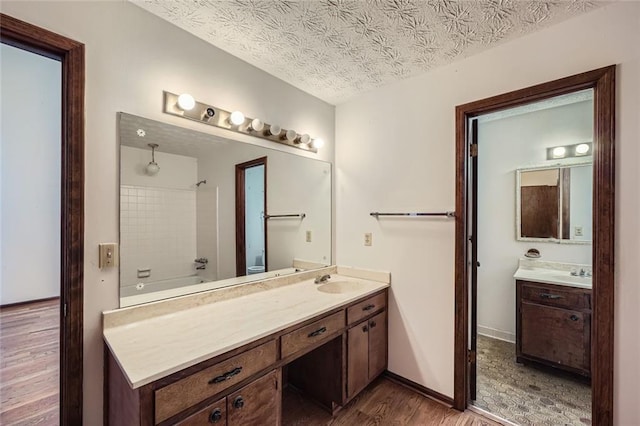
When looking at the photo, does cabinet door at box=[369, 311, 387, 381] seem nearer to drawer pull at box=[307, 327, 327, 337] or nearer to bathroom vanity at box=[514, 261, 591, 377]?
drawer pull at box=[307, 327, 327, 337]

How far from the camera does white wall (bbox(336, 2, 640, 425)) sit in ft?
4.55

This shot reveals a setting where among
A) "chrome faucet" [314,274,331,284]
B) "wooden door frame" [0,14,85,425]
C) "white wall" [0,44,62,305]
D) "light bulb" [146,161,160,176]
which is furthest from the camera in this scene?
"white wall" [0,44,62,305]

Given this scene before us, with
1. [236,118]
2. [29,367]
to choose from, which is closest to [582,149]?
[236,118]

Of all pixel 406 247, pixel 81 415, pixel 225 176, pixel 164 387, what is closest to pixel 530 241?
pixel 406 247

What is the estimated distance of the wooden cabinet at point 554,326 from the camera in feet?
7.20

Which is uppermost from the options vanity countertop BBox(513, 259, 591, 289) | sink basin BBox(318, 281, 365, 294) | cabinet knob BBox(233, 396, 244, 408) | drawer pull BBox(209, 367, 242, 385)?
vanity countertop BBox(513, 259, 591, 289)

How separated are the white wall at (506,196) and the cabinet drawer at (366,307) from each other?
161cm

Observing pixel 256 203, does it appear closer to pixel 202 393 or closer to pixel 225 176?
pixel 225 176

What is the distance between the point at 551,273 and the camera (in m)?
→ 2.60

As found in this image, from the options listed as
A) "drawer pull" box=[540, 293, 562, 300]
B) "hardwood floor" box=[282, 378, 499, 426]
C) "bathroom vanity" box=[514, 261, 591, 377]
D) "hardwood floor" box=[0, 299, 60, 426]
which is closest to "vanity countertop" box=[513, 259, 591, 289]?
"bathroom vanity" box=[514, 261, 591, 377]

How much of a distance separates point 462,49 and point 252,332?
213 centimetres

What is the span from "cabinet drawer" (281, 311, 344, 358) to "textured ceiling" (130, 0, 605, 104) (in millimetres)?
1721

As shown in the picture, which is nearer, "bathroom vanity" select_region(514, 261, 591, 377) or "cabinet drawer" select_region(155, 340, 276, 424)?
"cabinet drawer" select_region(155, 340, 276, 424)

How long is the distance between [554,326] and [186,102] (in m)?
3.24
